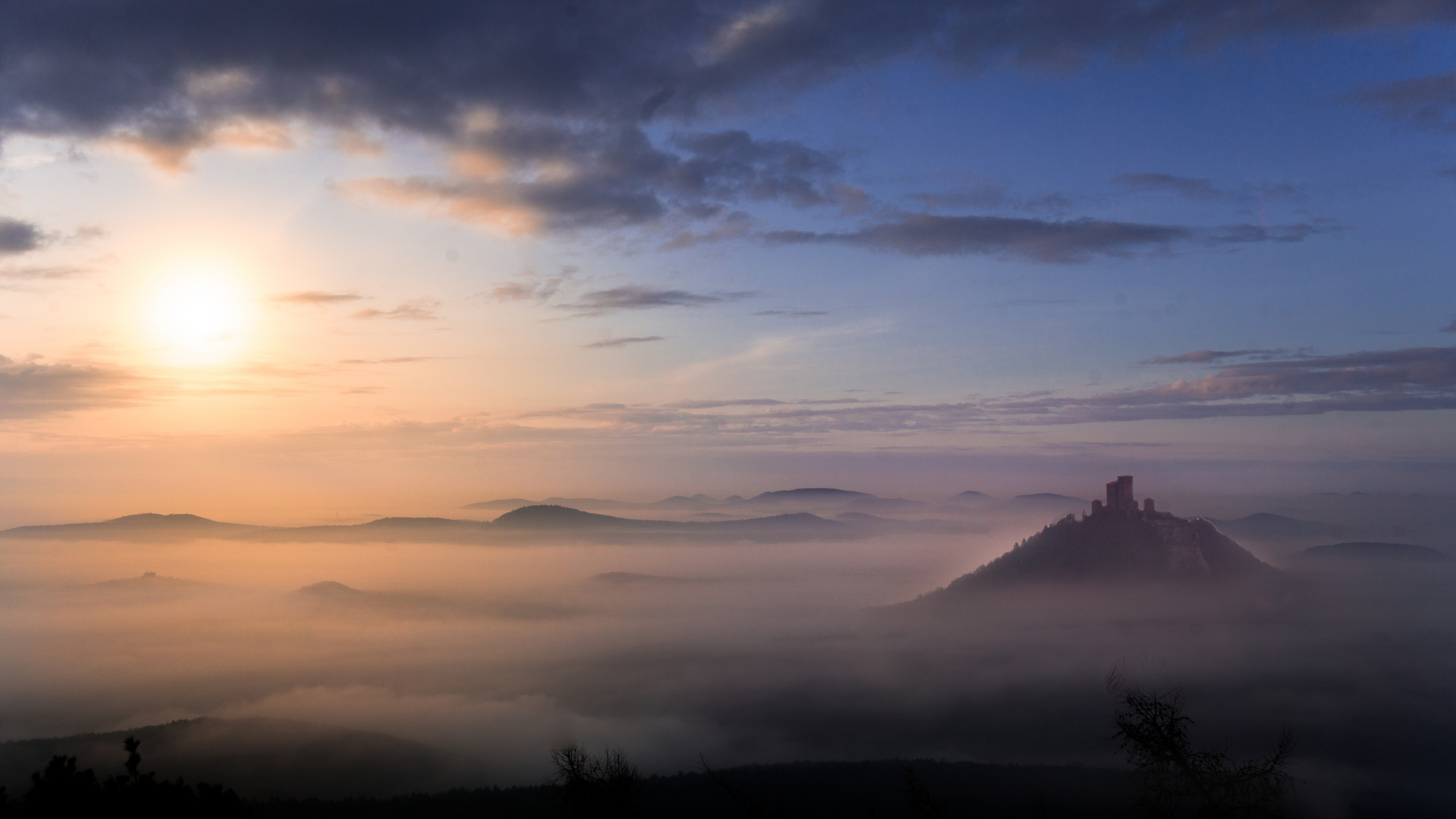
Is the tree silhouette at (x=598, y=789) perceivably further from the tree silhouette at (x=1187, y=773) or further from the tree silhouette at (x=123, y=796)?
the tree silhouette at (x=1187, y=773)

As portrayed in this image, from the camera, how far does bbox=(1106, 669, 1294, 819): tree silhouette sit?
27391 mm

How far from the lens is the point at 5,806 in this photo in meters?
39.8

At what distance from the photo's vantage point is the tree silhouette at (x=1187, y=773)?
27.4m

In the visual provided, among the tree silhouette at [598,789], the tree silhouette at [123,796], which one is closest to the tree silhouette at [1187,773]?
the tree silhouette at [598,789]

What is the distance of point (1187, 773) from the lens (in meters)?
28.0

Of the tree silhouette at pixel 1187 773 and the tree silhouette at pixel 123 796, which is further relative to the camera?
the tree silhouette at pixel 123 796

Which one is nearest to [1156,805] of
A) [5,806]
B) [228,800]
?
[228,800]

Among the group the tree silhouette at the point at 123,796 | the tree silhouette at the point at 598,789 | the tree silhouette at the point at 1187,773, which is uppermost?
the tree silhouette at the point at 1187,773

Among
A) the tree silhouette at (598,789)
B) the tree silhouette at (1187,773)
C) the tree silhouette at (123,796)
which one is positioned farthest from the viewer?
the tree silhouette at (598,789)

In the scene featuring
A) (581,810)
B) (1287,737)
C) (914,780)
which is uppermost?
(1287,737)

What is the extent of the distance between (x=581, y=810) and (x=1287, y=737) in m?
33.5

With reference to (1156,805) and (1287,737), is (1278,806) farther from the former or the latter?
(1156,805)

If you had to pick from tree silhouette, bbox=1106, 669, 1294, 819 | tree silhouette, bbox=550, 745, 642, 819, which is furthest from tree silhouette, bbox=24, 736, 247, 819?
tree silhouette, bbox=1106, 669, 1294, 819

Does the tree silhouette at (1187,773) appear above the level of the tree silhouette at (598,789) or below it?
above
